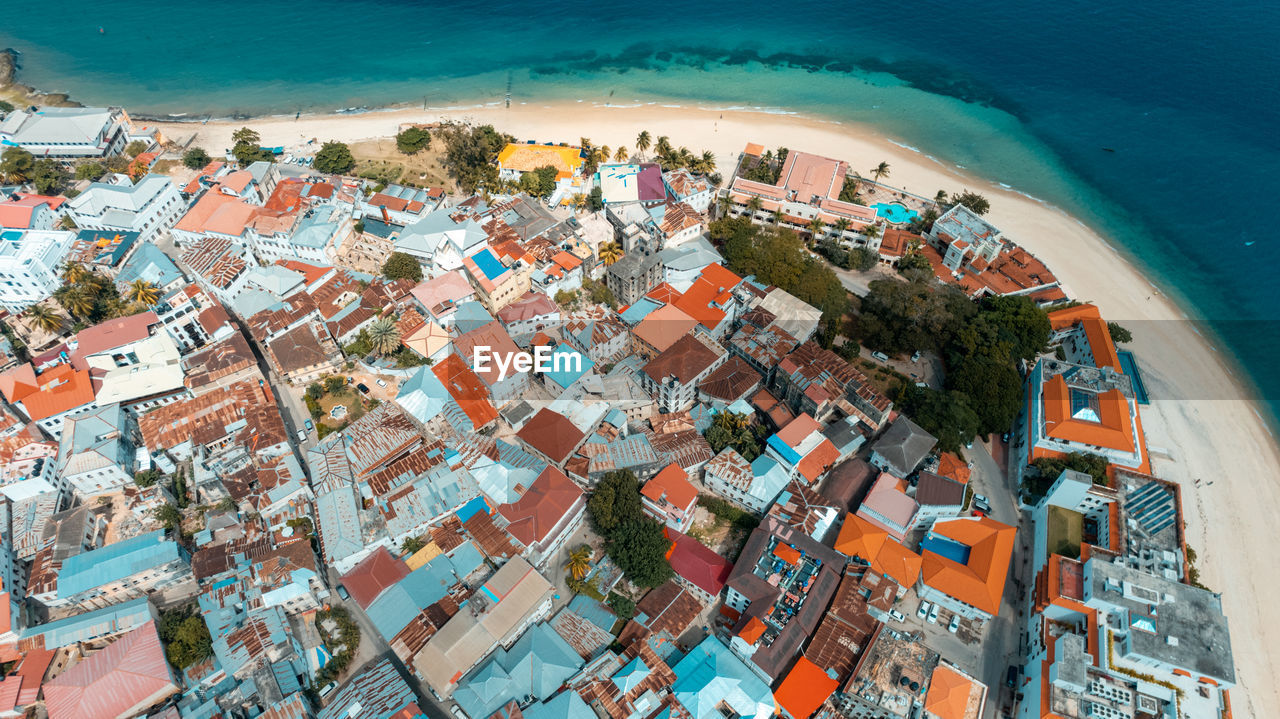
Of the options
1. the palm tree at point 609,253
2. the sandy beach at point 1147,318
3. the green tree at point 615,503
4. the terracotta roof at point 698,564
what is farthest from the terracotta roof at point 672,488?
the sandy beach at point 1147,318

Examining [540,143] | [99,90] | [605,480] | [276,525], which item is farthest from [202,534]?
[99,90]

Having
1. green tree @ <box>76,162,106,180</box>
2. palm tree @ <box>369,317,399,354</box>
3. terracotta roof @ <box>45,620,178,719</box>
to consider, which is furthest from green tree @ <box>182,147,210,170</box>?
terracotta roof @ <box>45,620,178,719</box>

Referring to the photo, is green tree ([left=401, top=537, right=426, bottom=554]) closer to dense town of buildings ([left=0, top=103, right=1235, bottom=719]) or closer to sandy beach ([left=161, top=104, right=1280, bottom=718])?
dense town of buildings ([left=0, top=103, right=1235, bottom=719])

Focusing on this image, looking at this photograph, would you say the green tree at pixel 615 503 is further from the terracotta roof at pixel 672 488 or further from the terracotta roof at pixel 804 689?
the terracotta roof at pixel 804 689

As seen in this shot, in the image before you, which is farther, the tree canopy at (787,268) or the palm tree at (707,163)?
the palm tree at (707,163)

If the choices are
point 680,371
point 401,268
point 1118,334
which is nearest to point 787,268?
point 680,371

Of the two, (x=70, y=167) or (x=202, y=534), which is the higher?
(x=70, y=167)

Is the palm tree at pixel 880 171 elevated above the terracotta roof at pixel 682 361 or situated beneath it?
elevated above

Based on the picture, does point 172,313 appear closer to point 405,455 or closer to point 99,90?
point 405,455
